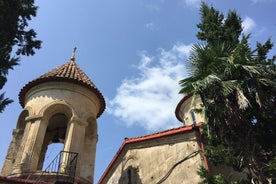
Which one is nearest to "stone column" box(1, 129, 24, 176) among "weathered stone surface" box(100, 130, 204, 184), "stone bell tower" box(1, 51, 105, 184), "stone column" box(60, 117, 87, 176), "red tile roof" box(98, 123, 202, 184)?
"stone bell tower" box(1, 51, 105, 184)

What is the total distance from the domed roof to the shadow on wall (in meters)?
3.27

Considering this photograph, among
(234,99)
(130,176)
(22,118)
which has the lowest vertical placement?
(130,176)

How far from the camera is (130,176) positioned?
37.5ft

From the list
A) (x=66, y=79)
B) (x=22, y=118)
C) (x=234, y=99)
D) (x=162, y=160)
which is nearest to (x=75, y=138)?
(x=66, y=79)

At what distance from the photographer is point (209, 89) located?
7.61m

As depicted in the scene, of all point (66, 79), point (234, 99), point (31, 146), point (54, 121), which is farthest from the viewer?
point (54, 121)

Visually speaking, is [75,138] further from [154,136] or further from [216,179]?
[216,179]

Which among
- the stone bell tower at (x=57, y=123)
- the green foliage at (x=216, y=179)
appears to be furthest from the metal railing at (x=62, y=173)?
the green foliage at (x=216, y=179)

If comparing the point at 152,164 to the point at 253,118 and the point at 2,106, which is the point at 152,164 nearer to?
the point at 253,118

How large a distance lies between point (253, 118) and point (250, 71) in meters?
1.40

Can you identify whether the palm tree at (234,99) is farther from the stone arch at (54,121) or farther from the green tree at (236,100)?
the stone arch at (54,121)

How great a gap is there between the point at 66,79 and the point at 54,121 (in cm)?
218

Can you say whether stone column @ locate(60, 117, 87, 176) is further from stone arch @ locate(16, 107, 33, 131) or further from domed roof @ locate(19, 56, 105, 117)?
stone arch @ locate(16, 107, 33, 131)

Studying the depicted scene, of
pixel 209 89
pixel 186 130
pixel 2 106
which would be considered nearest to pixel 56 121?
pixel 2 106
